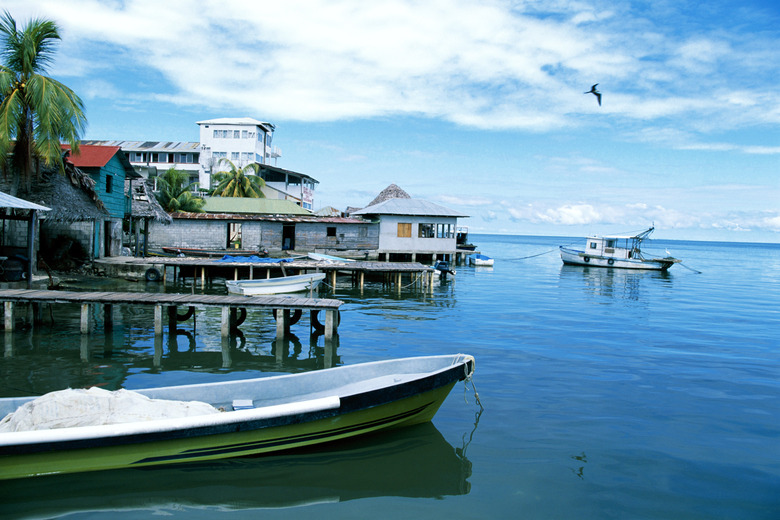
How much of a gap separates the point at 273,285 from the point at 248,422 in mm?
15819

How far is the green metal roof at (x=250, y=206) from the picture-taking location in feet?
139

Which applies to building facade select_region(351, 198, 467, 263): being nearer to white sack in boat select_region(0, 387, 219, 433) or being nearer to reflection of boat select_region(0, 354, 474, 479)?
reflection of boat select_region(0, 354, 474, 479)

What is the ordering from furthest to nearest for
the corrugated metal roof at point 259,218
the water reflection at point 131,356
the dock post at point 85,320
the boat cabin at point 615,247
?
1. the boat cabin at point 615,247
2. the corrugated metal roof at point 259,218
3. the dock post at point 85,320
4. the water reflection at point 131,356

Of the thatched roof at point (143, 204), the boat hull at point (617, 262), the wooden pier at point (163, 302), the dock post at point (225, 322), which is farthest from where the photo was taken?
the boat hull at point (617, 262)

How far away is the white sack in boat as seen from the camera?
20.4 ft

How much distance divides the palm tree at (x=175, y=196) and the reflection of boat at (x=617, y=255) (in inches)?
1250

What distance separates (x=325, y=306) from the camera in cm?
1356

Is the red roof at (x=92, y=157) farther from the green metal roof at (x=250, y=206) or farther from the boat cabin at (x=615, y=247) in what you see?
the boat cabin at (x=615, y=247)

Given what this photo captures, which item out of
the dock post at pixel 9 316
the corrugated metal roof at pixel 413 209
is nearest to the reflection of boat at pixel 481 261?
the corrugated metal roof at pixel 413 209

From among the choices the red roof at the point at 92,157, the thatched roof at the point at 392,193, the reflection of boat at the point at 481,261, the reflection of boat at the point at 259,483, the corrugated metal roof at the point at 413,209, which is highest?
the thatched roof at the point at 392,193

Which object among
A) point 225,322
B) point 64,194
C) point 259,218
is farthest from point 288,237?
point 225,322

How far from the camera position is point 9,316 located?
13.6m

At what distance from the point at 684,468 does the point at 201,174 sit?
63.9m

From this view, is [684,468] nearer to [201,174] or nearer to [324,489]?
[324,489]
